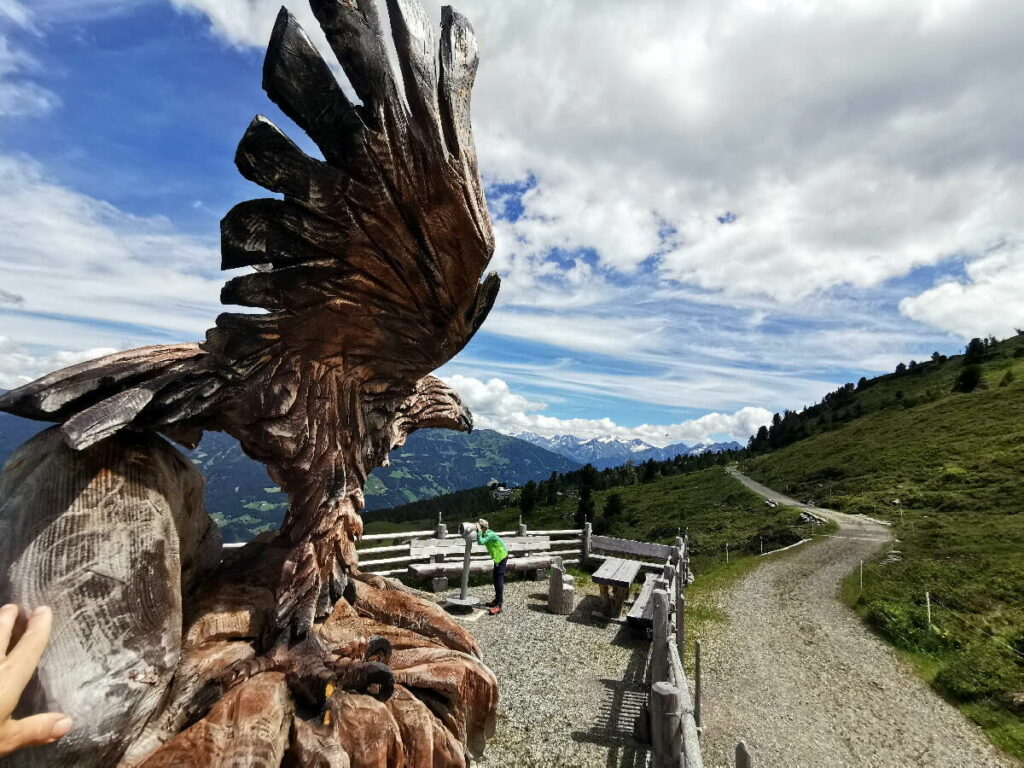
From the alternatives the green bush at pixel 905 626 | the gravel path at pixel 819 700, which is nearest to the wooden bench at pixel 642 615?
the gravel path at pixel 819 700

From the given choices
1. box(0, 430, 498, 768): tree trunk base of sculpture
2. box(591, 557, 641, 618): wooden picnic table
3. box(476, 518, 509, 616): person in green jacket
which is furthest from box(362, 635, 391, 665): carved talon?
box(591, 557, 641, 618): wooden picnic table

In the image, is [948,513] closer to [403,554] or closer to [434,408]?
[403,554]

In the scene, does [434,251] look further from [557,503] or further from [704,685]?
[557,503]

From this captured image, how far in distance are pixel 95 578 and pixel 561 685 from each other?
6998 mm

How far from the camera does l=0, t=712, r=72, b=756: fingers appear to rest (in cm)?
141

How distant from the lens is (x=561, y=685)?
7797 mm

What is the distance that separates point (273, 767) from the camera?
8.11 feet

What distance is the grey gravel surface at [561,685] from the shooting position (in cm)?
616

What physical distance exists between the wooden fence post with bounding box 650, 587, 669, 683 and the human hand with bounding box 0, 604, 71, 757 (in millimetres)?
6335

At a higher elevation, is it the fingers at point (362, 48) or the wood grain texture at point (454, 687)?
the fingers at point (362, 48)

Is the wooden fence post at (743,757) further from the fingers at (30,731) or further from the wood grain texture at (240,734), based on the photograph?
the fingers at (30,731)

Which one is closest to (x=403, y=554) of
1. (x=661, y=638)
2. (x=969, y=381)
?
(x=661, y=638)

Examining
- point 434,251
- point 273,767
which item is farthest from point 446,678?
point 434,251

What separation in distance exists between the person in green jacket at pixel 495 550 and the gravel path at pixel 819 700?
3979 mm
